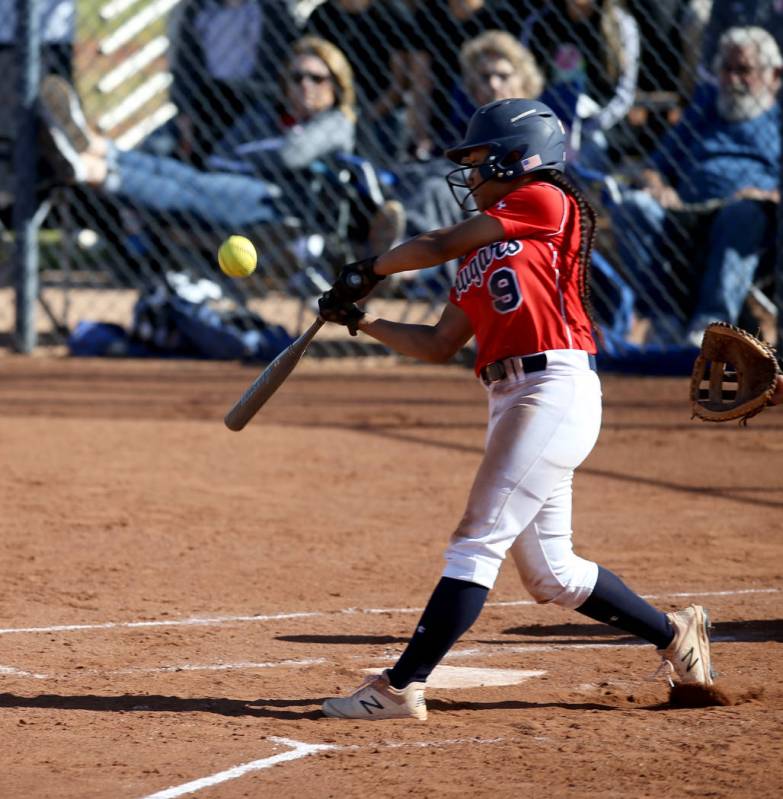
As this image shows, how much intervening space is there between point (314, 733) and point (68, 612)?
4.88ft

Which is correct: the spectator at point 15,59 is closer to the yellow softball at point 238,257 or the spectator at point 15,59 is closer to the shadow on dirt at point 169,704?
the yellow softball at point 238,257

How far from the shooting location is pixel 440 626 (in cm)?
345

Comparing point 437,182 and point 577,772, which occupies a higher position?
point 577,772

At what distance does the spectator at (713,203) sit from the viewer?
9305 mm

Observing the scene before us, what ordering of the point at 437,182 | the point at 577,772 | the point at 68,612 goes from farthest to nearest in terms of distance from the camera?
1. the point at 437,182
2. the point at 68,612
3. the point at 577,772

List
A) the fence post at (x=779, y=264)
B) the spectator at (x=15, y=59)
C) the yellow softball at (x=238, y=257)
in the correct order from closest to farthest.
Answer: the yellow softball at (x=238, y=257) < the fence post at (x=779, y=264) < the spectator at (x=15, y=59)

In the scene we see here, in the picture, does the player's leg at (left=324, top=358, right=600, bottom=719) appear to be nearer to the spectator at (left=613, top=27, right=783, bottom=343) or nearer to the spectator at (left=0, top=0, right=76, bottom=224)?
the spectator at (left=613, top=27, right=783, bottom=343)

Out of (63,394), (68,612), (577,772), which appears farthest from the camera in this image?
(63,394)

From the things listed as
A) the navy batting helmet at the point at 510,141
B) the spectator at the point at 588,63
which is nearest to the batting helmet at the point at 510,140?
the navy batting helmet at the point at 510,141

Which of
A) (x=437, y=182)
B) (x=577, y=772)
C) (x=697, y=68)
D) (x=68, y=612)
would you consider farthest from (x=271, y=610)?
(x=697, y=68)

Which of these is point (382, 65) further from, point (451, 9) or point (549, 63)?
point (549, 63)

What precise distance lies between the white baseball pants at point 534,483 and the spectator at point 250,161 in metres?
6.81

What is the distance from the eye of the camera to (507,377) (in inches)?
140

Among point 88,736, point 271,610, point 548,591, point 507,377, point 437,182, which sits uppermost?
point 507,377
